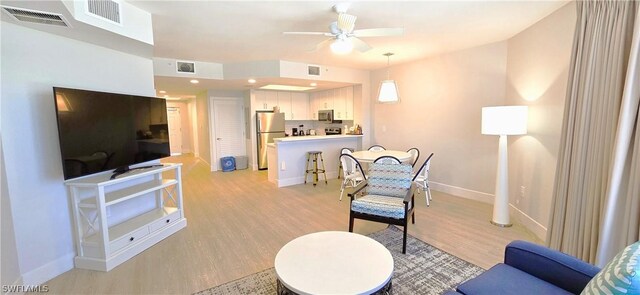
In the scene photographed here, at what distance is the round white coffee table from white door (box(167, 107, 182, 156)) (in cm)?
1031

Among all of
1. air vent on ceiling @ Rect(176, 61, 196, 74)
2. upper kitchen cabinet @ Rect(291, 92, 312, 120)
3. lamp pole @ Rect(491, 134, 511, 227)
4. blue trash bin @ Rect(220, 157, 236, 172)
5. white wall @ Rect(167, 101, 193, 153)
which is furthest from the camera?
white wall @ Rect(167, 101, 193, 153)

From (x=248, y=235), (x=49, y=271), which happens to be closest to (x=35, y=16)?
(x=49, y=271)

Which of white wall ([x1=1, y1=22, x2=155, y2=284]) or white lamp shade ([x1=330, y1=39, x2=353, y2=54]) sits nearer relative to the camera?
white wall ([x1=1, y1=22, x2=155, y2=284])

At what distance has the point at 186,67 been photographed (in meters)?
4.82

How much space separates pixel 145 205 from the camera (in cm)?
331

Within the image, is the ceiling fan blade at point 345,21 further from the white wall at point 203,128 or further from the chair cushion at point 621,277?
the white wall at point 203,128

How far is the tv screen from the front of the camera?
7.48 ft

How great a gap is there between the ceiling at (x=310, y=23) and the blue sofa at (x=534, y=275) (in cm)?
224

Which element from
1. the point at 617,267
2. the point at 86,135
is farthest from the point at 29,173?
the point at 617,267

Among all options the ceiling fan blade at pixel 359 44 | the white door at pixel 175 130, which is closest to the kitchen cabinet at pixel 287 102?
the ceiling fan blade at pixel 359 44

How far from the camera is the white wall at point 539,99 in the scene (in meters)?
2.72

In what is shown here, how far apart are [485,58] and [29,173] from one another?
537cm

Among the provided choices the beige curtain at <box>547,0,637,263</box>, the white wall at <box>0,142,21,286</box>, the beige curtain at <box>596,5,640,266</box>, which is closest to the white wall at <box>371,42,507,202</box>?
the beige curtain at <box>547,0,637,263</box>

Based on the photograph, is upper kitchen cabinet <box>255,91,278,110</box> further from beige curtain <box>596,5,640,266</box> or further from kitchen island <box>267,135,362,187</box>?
beige curtain <box>596,5,640,266</box>
